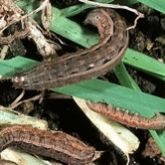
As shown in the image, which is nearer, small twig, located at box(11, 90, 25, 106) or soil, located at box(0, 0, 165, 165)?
small twig, located at box(11, 90, 25, 106)

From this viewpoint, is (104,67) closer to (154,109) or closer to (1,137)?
(154,109)

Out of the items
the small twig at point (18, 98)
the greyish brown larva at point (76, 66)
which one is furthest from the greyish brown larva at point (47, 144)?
the greyish brown larva at point (76, 66)

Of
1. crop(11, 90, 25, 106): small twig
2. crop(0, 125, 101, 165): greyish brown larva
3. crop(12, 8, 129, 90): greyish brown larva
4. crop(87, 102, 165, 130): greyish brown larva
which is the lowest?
crop(0, 125, 101, 165): greyish brown larva

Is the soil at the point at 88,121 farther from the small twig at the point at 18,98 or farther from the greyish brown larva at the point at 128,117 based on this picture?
the greyish brown larva at the point at 128,117

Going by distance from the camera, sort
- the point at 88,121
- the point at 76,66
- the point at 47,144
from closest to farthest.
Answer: the point at 76,66 < the point at 47,144 < the point at 88,121

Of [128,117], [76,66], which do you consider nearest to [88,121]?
[128,117]

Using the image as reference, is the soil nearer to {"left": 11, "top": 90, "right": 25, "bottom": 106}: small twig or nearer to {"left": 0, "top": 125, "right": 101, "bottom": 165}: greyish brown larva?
{"left": 11, "top": 90, "right": 25, "bottom": 106}: small twig

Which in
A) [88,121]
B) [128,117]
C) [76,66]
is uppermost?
[76,66]

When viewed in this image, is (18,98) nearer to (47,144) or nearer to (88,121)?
(47,144)

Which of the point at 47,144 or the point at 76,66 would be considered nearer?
the point at 76,66

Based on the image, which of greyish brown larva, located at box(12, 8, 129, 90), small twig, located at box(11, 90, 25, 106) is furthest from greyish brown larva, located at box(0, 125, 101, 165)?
greyish brown larva, located at box(12, 8, 129, 90)

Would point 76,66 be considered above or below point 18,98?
above
